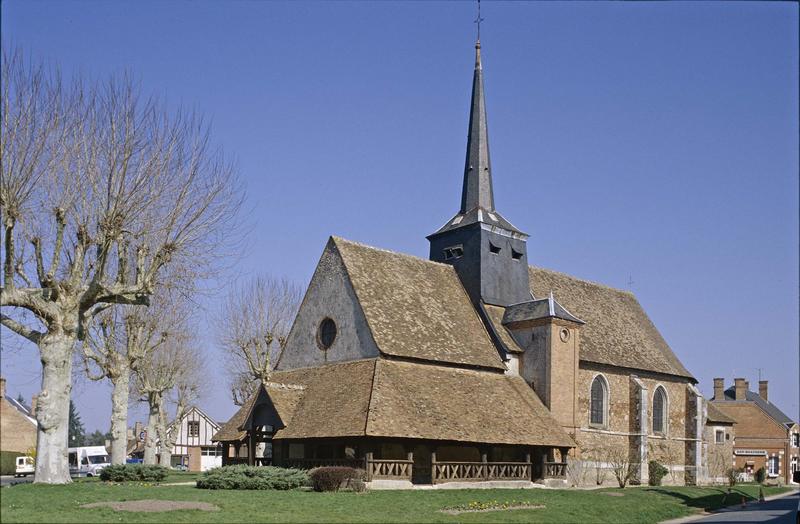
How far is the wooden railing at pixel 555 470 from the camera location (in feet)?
115

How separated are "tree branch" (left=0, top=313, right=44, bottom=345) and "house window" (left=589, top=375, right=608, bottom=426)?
2617 cm

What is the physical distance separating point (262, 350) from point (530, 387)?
665 inches

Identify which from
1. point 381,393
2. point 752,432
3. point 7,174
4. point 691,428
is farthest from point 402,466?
point 752,432

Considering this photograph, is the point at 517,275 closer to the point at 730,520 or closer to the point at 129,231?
the point at 730,520

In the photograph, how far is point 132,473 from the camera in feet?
95.0

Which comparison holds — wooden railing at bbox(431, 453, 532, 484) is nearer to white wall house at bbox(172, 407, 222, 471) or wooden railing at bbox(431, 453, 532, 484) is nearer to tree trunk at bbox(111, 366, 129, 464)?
tree trunk at bbox(111, 366, 129, 464)

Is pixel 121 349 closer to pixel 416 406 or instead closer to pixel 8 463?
pixel 416 406

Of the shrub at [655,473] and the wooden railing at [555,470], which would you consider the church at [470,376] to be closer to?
the wooden railing at [555,470]

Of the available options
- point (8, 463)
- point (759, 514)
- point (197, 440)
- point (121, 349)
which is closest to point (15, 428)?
point (8, 463)

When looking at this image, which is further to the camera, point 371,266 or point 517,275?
point 517,275

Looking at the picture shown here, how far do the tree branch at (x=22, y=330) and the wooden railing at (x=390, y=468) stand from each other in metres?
11.5

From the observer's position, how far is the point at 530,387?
38.1 m

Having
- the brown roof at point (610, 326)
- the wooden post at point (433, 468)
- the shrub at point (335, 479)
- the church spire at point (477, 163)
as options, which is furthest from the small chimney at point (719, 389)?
the shrub at point (335, 479)

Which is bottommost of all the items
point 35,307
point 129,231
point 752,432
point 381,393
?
point 752,432
